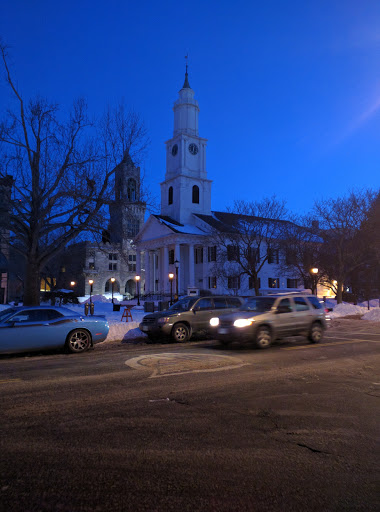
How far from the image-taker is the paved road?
10.2 feet

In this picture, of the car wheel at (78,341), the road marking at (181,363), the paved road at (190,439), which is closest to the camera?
the paved road at (190,439)

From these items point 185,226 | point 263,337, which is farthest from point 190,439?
point 185,226

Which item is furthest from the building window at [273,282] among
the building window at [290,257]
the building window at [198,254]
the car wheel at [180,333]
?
Answer: the car wheel at [180,333]

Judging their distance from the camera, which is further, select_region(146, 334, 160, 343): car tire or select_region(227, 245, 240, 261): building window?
select_region(227, 245, 240, 261): building window

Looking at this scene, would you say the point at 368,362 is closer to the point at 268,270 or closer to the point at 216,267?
the point at 216,267

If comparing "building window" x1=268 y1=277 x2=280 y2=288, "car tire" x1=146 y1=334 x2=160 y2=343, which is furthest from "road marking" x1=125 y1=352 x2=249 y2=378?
"building window" x1=268 y1=277 x2=280 y2=288

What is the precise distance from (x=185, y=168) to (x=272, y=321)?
4714 cm

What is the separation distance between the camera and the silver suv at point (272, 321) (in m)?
11.4

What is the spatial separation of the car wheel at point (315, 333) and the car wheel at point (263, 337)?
193 centimetres

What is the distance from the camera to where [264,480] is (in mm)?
3369

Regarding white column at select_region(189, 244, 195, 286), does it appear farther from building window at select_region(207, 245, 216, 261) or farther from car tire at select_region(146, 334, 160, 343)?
car tire at select_region(146, 334, 160, 343)

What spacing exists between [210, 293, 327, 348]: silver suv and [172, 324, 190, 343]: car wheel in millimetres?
2069

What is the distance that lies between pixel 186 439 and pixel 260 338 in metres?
7.50

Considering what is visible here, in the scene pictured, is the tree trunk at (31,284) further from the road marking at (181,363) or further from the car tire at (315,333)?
the car tire at (315,333)
